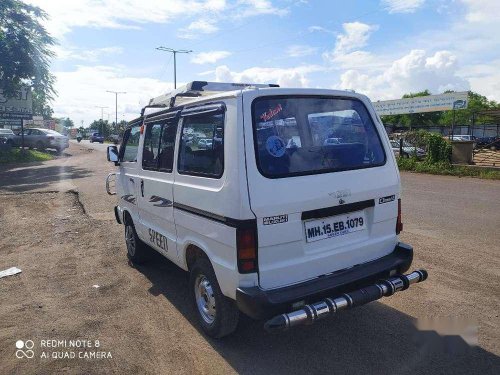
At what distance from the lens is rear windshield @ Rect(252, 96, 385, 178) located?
124 inches

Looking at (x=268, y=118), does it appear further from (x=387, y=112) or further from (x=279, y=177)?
(x=387, y=112)

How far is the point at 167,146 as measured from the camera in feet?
13.7

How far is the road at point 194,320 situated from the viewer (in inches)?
126

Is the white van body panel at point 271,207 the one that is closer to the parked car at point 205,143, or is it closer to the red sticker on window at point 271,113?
the red sticker on window at point 271,113

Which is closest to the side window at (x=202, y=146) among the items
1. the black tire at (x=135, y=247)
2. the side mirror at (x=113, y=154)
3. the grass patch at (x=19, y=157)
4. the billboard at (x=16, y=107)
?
the black tire at (x=135, y=247)

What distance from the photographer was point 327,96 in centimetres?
360

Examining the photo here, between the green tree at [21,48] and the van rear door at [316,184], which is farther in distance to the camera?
the green tree at [21,48]

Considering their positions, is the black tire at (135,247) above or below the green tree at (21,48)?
below

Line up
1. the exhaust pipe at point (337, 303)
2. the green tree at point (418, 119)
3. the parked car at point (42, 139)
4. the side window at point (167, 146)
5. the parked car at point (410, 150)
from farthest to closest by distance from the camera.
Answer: the green tree at point (418, 119) → the parked car at point (42, 139) → the parked car at point (410, 150) → the side window at point (167, 146) → the exhaust pipe at point (337, 303)

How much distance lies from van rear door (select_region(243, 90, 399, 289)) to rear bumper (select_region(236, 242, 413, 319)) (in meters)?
0.07

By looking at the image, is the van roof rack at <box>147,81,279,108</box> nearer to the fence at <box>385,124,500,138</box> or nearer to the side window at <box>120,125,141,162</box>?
the side window at <box>120,125,141,162</box>

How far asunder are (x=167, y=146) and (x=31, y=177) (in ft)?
46.4

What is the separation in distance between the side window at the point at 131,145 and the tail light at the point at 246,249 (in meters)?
2.67

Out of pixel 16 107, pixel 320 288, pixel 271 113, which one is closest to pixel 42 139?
pixel 16 107
